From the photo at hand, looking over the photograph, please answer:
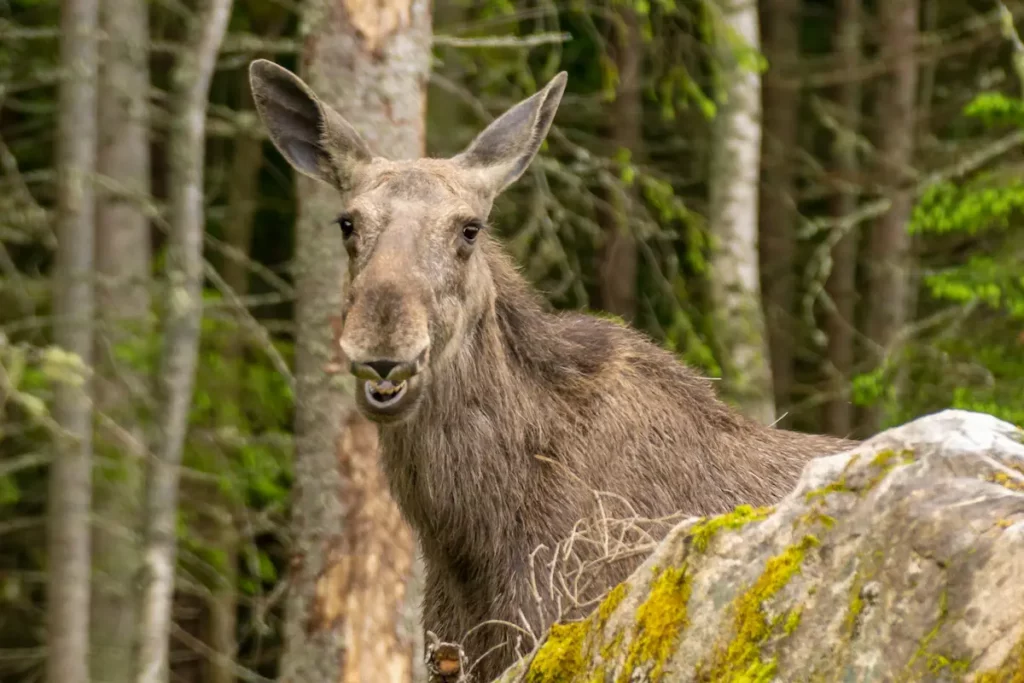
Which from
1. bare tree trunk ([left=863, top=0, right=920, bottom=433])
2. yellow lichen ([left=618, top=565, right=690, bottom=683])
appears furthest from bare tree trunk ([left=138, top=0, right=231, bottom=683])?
bare tree trunk ([left=863, top=0, right=920, bottom=433])

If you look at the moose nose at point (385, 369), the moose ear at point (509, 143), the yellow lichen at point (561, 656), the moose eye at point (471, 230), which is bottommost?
the yellow lichen at point (561, 656)

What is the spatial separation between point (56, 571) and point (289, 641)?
7.85 ft

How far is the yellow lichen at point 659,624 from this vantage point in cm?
338

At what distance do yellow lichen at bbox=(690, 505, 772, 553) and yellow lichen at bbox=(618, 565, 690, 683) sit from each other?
0.23 feet

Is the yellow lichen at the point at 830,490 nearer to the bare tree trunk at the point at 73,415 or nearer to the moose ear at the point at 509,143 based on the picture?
the moose ear at the point at 509,143

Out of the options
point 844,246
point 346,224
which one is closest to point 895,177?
point 844,246

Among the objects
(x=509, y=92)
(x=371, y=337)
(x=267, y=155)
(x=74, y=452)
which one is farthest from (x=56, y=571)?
(x=267, y=155)

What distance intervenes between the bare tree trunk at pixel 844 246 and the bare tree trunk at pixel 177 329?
7835 mm

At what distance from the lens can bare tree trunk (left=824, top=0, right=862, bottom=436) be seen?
15227 mm

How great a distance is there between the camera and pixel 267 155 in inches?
678

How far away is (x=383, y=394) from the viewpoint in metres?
5.14

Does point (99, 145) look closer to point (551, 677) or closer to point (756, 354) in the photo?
point (756, 354)

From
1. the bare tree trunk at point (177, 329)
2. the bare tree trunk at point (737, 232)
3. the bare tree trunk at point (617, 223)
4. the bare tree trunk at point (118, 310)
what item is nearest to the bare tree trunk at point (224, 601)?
the bare tree trunk at point (118, 310)

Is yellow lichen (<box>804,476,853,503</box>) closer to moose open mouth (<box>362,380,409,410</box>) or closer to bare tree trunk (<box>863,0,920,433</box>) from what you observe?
moose open mouth (<box>362,380,409,410</box>)
